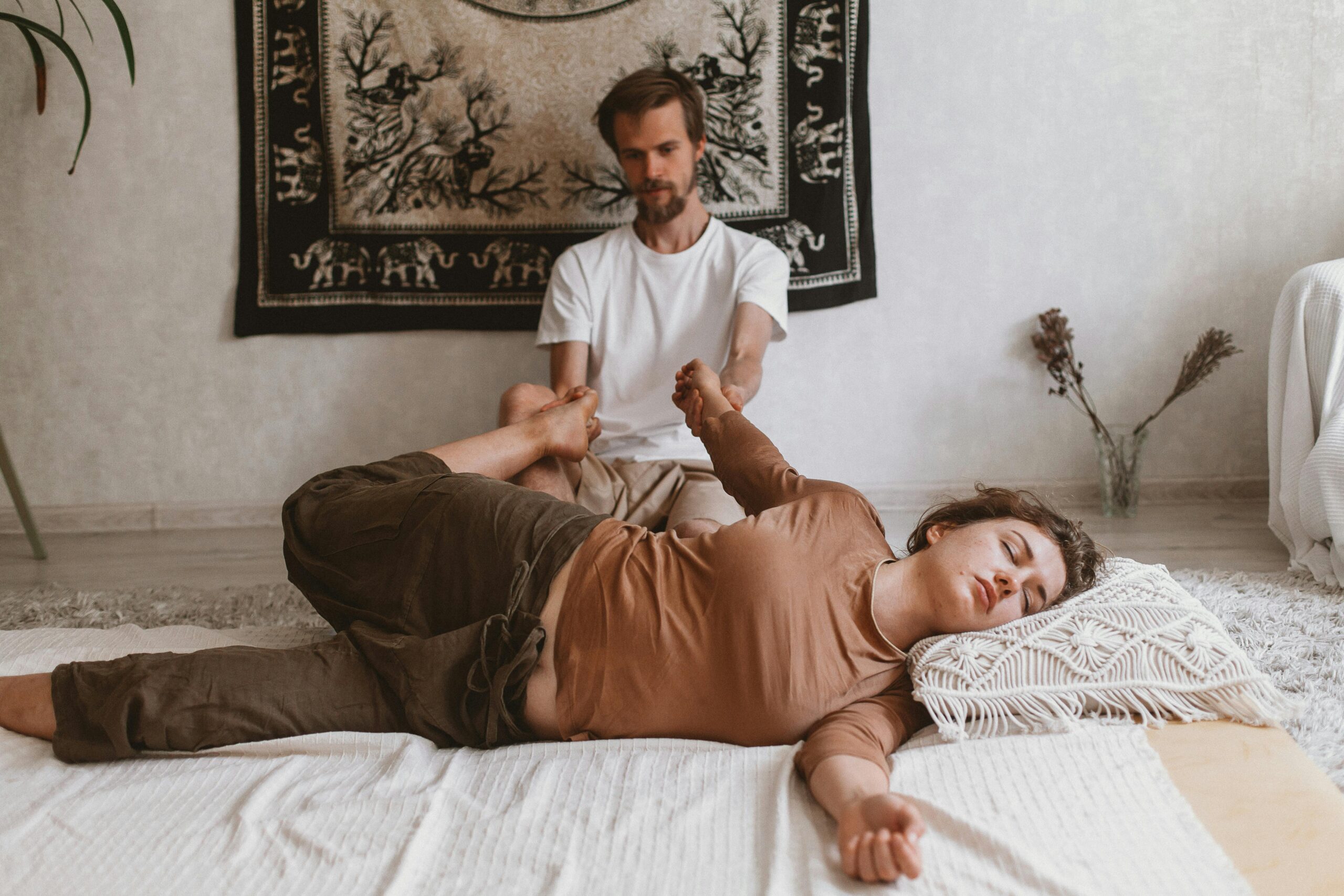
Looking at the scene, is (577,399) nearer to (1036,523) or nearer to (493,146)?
(1036,523)

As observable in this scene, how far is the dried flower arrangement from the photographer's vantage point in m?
2.76

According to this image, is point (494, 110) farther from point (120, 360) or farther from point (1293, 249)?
point (1293, 249)

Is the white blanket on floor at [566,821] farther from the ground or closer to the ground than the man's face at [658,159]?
closer to the ground

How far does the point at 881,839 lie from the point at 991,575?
508mm

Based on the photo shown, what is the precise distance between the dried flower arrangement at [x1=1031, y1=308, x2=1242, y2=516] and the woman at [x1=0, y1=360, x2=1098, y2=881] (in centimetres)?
150


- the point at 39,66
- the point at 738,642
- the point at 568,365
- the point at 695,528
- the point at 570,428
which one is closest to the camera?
the point at 738,642

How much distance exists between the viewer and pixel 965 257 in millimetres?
2875

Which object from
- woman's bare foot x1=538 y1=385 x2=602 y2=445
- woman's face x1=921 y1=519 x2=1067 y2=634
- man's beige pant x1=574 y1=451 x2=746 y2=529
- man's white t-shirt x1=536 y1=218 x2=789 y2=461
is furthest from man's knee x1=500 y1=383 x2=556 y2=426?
woman's face x1=921 y1=519 x2=1067 y2=634

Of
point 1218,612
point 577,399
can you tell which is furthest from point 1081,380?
point 577,399

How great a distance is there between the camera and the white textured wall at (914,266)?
110 inches

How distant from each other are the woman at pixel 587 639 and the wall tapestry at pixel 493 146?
60.5 inches

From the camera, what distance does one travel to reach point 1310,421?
229 centimetres

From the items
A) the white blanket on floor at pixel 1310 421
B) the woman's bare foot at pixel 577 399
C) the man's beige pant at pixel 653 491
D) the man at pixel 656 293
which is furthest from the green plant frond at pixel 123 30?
the white blanket on floor at pixel 1310 421

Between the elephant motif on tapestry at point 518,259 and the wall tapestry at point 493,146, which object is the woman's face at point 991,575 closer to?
the wall tapestry at point 493,146
